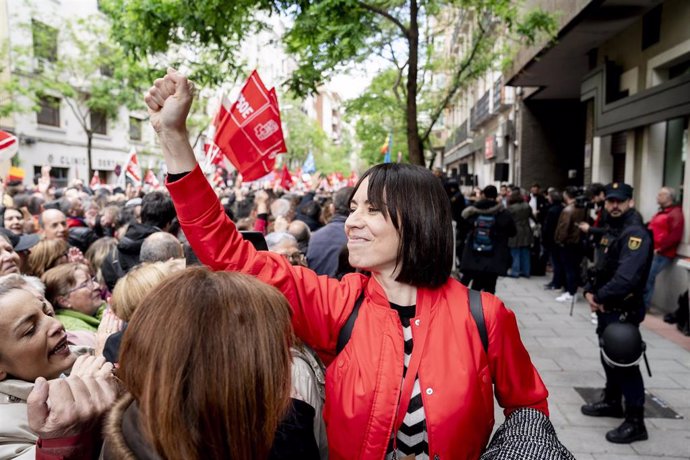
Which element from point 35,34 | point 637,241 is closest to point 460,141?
point 35,34

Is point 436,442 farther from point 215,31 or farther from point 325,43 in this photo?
point 215,31

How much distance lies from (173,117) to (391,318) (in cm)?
95

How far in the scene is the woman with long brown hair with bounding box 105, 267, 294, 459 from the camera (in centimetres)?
115

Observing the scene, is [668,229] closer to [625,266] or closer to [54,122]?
[625,266]

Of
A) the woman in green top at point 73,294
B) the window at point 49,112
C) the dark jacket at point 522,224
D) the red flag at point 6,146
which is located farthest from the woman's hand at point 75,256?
the window at point 49,112

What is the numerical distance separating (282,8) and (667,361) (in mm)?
5915

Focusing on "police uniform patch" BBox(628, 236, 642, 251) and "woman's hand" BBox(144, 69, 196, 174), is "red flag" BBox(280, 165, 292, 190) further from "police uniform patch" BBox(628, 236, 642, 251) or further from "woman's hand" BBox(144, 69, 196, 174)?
"woman's hand" BBox(144, 69, 196, 174)

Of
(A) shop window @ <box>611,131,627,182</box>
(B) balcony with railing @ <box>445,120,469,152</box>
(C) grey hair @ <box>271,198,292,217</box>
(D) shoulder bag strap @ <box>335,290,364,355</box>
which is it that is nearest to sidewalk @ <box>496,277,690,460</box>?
(D) shoulder bag strap @ <box>335,290,364,355</box>

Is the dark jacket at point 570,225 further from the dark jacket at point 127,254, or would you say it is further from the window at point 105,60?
the window at point 105,60

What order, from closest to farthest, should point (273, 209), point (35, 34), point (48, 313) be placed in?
point (48, 313) < point (273, 209) < point (35, 34)

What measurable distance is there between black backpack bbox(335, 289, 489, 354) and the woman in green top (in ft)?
7.46

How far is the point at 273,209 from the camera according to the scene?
756 cm

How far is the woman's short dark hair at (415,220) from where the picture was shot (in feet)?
6.15

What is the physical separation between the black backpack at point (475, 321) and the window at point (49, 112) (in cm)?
2534
